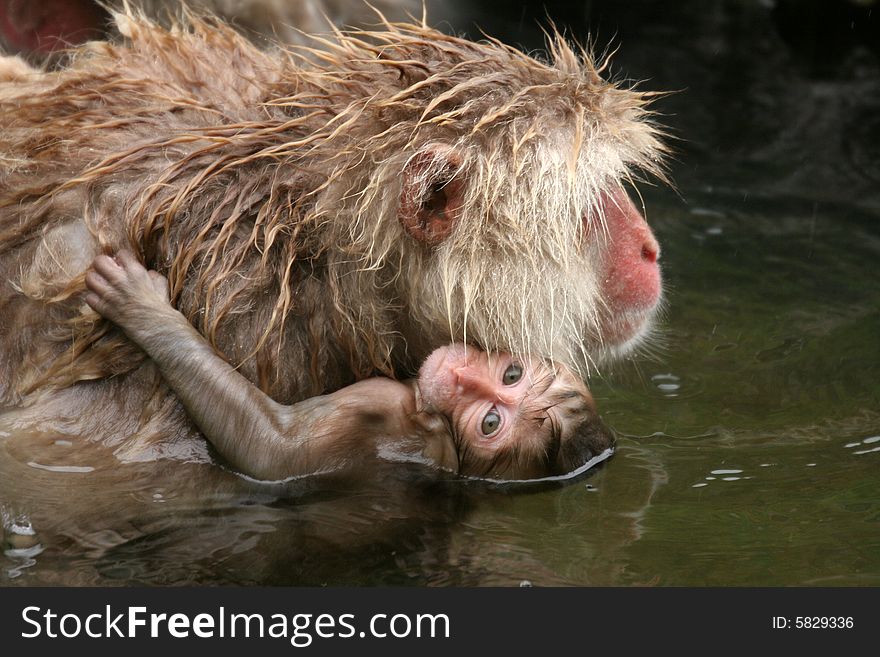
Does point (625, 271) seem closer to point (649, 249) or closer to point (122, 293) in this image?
point (649, 249)

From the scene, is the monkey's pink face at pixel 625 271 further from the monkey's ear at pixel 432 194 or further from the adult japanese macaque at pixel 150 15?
the adult japanese macaque at pixel 150 15

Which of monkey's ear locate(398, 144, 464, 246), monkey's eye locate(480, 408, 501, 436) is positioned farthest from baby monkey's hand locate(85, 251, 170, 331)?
monkey's eye locate(480, 408, 501, 436)

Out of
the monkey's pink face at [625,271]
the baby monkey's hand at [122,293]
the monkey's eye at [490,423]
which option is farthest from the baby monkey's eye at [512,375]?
the baby monkey's hand at [122,293]

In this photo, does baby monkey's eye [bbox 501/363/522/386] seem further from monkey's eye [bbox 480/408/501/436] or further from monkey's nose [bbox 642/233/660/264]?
monkey's nose [bbox 642/233/660/264]

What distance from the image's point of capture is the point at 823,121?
378 inches

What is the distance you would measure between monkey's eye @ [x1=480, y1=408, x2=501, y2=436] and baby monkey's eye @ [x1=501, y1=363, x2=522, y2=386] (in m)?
0.13

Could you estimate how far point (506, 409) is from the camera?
5309mm

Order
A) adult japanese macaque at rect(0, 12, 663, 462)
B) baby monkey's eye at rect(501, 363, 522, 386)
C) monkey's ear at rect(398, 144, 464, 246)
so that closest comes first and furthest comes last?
monkey's ear at rect(398, 144, 464, 246), adult japanese macaque at rect(0, 12, 663, 462), baby monkey's eye at rect(501, 363, 522, 386)

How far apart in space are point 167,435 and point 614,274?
76.2 inches

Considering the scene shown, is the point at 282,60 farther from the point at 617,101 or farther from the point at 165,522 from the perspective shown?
the point at 165,522

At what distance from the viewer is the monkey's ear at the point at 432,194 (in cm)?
485

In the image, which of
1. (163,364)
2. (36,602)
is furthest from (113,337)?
(36,602)

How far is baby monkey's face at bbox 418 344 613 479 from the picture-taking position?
206 inches

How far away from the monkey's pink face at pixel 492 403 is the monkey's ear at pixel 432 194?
21.3 inches
